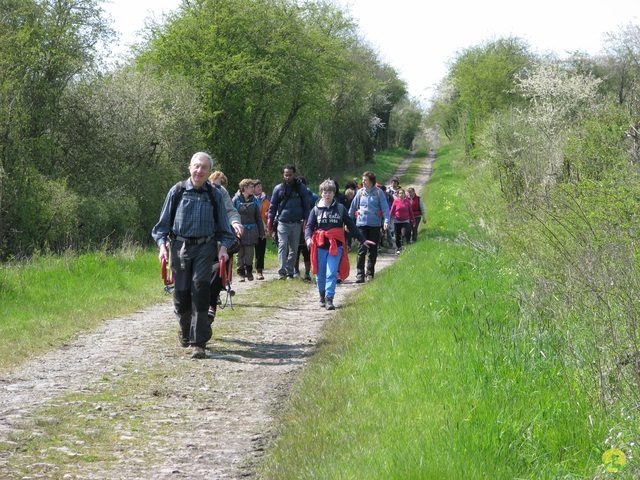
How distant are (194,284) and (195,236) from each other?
525 mm

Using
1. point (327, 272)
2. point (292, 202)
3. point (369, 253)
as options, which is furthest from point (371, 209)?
point (327, 272)

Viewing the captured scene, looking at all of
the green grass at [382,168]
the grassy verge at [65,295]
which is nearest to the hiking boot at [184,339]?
the grassy verge at [65,295]

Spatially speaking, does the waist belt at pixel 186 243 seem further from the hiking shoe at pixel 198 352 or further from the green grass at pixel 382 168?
the green grass at pixel 382 168

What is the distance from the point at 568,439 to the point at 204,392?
3.39 metres

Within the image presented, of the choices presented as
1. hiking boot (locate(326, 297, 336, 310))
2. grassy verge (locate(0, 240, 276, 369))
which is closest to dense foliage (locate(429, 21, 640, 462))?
hiking boot (locate(326, 297, 336, 310))

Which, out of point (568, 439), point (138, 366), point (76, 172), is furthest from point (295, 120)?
point (568, 439)

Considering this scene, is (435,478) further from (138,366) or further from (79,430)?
(138,366)

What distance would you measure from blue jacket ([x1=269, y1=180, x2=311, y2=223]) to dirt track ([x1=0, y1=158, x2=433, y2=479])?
4.44 m

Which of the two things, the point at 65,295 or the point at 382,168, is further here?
the point at 382,168

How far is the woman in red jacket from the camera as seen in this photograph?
71.9 feet

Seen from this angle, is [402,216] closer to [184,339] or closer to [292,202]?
[292,202]

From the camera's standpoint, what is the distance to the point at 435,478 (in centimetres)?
441

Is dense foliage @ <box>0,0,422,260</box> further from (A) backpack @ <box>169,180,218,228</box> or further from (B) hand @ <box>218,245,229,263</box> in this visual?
(B) hand @ <box>218,245,229,263</box>

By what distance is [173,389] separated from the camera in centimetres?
739
